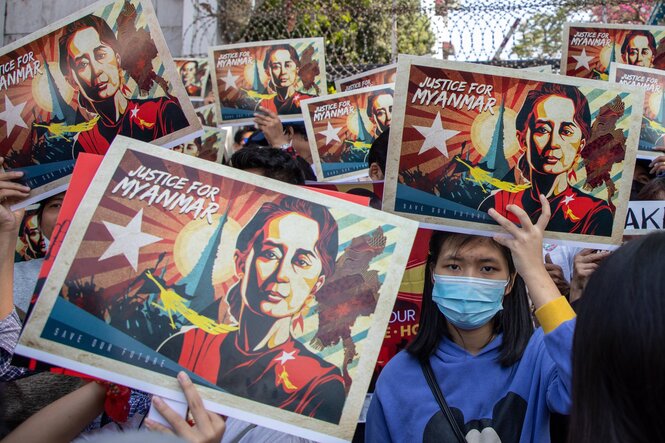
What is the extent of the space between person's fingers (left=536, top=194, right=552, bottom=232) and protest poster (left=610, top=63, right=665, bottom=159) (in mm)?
2009

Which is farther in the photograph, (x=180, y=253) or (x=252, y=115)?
(x=252, y=115)

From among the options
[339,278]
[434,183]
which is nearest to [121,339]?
[339,278]

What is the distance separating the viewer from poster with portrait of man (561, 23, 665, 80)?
4680 mm

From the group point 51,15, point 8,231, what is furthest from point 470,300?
point 51,15

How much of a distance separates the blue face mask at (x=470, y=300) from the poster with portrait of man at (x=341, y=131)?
260 cm

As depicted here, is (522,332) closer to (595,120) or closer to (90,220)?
(595,120)

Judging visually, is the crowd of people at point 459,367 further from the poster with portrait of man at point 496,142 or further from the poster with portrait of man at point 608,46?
the poster with portrait of man at point 608,46

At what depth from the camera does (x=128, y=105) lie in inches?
105

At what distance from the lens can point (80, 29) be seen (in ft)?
8.82

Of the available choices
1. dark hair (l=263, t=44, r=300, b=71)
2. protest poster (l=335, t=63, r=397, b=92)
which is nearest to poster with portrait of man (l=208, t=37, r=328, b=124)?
dark hair (l=263, t=44, r=300, b=71)

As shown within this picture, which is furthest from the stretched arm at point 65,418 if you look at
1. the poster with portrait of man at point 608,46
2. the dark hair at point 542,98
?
the poster with portrait of man at point 608,46

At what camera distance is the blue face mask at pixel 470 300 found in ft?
7.65

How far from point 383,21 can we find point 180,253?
7683 mm

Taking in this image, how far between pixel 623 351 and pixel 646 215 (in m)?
1.94
